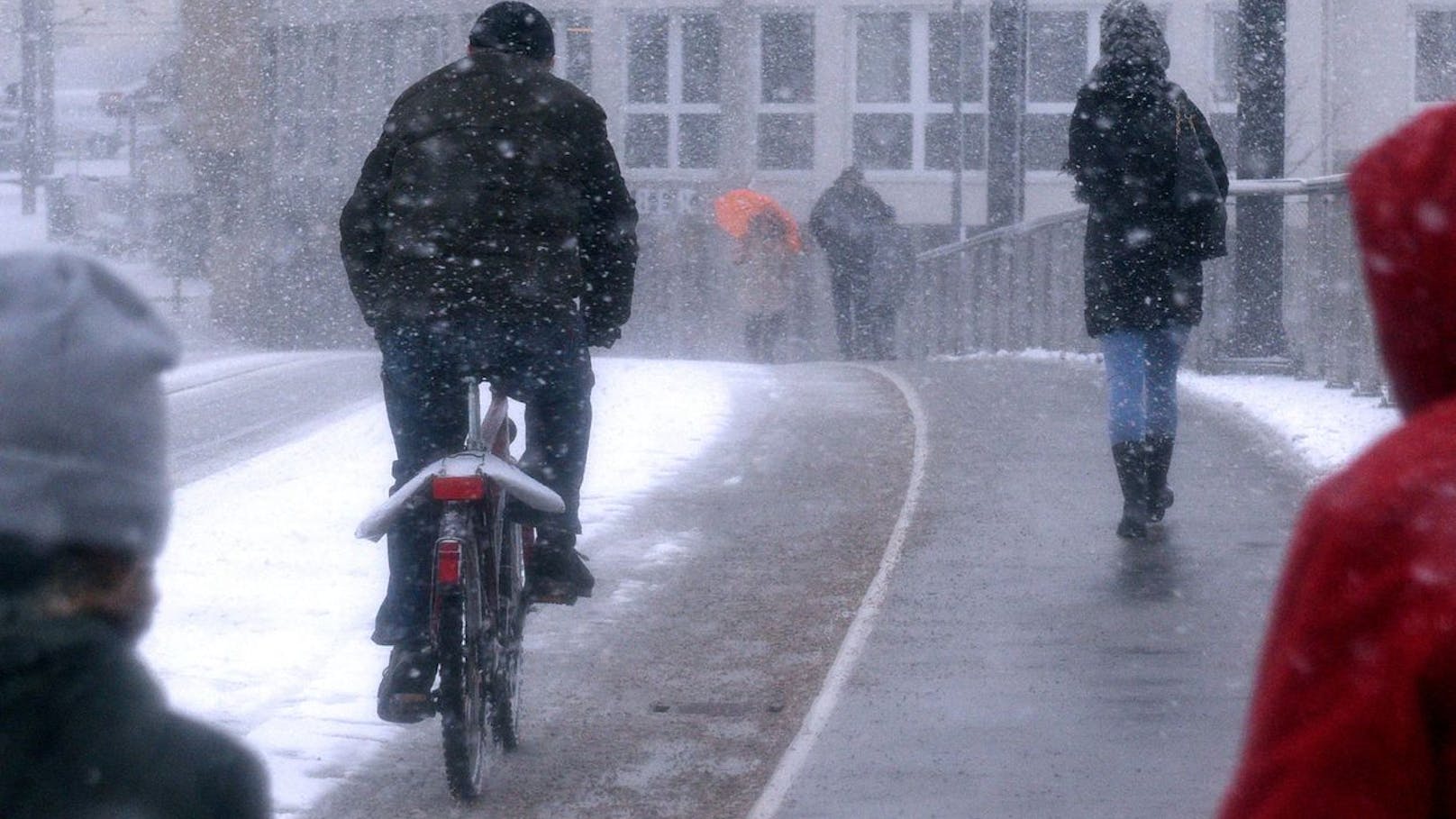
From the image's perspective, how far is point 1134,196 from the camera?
24.8 ft

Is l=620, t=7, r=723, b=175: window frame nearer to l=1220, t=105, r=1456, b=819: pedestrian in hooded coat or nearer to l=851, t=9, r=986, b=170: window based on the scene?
l=851, t=9, r=986, b=170: window

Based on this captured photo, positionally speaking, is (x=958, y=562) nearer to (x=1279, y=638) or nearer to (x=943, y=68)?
(x=1279, y=638)

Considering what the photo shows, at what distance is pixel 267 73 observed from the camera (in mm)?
38125

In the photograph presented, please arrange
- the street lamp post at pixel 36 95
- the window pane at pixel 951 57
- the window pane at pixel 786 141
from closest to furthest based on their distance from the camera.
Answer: the street lamp post at pixel 36 95 → the window pane at pixel 951 57 → the window pane at pixel 786 141

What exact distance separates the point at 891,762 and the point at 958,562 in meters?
2.46

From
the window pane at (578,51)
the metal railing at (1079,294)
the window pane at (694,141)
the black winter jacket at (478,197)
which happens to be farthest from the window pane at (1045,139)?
the black winter jacket at (478,197)

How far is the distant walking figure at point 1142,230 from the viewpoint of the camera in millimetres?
7508

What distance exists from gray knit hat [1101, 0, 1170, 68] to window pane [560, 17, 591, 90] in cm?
2713

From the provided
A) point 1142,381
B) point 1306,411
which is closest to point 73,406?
point 1142,381

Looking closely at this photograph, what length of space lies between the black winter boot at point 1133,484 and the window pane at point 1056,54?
26013 millimetres

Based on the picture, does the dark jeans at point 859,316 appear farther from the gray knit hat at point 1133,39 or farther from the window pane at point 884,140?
the gray knit hat at point 1133,39

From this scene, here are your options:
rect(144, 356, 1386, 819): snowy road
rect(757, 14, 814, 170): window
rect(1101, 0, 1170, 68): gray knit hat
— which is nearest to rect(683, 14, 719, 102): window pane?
rect(757, 14, 814, 170): window

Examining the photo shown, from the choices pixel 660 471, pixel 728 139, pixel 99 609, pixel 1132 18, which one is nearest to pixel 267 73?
pixel 728 139

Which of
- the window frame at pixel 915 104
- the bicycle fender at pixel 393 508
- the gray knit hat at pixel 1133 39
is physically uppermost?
the window frame at pixel 915 104
